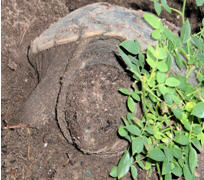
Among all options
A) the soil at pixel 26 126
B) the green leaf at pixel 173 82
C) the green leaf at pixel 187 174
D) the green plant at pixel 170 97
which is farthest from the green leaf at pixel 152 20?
the soil at pixel 26 126

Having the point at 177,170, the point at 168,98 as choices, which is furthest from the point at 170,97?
the point at 177,170

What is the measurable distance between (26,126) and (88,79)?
0.33 m

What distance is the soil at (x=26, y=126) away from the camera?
3.41 feet

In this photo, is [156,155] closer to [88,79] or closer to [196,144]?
[196,144]

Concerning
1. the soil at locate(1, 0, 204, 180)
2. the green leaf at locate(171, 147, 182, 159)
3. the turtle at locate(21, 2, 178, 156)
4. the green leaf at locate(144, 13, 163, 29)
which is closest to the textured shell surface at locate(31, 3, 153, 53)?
the turtle at locate(21, 2, 178, 156)

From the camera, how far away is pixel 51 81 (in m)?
1.07

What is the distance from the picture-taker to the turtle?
989mm

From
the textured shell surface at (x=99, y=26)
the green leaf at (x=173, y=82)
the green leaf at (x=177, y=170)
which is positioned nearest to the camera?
the green leaf at (x=173, y=82)

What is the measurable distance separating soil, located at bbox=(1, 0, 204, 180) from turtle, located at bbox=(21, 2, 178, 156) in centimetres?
5

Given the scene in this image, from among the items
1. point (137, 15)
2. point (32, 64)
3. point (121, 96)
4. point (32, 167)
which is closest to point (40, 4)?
point (32, 64)

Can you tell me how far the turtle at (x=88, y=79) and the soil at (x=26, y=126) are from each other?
0.05m

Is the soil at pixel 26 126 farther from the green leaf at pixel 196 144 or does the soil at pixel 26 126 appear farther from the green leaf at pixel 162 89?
the green leaf at pixel 162 89

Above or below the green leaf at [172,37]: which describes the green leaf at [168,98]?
below

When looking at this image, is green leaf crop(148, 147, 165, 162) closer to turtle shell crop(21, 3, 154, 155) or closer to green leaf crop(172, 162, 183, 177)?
green leaf crop(172, 162, 183, 177)
